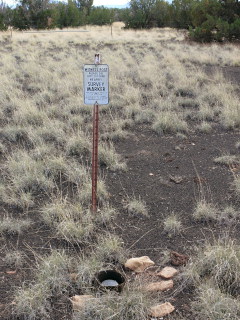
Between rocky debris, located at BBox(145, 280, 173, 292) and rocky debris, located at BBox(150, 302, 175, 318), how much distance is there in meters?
0.21

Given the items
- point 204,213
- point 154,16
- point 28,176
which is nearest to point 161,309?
point 204,213

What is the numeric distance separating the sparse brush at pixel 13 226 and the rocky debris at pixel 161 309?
72.0 inches

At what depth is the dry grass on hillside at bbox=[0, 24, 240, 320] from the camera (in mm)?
3861

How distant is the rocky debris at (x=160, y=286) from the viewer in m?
3.35

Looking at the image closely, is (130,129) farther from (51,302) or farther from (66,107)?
(51,302)

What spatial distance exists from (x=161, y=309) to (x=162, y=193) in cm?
231

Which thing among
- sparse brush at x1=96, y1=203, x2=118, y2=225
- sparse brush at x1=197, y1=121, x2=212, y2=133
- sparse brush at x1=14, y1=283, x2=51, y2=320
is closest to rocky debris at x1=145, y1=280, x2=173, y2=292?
sparse brush at x1=14, y1=283, x2=51, y2=320

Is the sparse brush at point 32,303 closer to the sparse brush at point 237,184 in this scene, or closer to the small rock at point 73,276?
the small rock at point 73,276

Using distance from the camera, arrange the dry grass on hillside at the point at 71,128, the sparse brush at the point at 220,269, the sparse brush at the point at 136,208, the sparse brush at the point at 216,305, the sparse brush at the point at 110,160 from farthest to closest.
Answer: the sparse brush at the point at 110,160
the sparse brush at the point at 136,208
the dry grass on hillside at the point at 71,128
the sparse brush at the point at 220,269
the sparse brush at the point at 216,305

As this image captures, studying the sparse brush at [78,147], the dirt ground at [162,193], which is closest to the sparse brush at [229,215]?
the dirt ground at [162,193]

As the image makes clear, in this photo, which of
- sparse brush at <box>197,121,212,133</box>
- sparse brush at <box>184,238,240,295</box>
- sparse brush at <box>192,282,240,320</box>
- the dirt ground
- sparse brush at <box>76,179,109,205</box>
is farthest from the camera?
sparse brush at <box>197,121,212,133</box>

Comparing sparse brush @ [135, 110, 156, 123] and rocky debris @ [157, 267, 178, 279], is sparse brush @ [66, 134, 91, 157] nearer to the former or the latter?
sparse brush @ [135, 110, 156, 123]

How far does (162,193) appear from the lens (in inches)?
209

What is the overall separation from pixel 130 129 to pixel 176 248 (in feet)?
14.0
